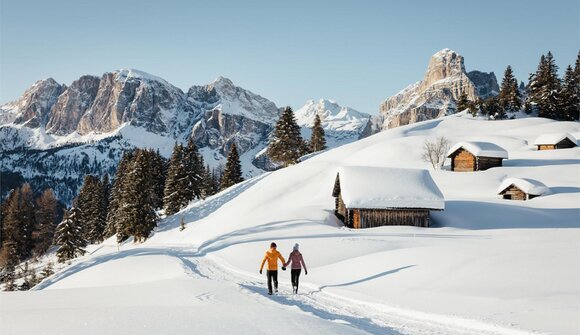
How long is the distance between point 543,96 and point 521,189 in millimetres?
53191

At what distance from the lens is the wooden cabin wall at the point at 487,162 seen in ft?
185

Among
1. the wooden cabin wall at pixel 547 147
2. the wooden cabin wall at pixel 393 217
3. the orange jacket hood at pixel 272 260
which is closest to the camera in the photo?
the orange jacket hood at pixel 272 260

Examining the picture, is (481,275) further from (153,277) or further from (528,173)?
(528,173)

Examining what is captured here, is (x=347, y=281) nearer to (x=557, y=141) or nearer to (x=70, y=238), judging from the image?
(x=70, y=238)

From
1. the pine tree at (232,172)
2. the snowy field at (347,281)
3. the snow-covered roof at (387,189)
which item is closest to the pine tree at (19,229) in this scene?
the snowy field at (347,281)

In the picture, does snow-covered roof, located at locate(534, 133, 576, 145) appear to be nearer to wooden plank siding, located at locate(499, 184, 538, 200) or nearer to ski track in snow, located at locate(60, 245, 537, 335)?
wooden plank siding, located at locate(499, 184, 538, 200)

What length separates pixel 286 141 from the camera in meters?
72.9

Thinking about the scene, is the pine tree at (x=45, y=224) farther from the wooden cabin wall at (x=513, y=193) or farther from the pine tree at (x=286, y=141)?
the wooden cabin wall at (x=513, y=193)

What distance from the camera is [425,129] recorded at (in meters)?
85.5

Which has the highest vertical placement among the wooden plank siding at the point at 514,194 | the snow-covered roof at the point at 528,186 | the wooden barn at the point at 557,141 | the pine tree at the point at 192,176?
the wooden barn at the point at 557,141

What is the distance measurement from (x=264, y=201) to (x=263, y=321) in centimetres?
4205

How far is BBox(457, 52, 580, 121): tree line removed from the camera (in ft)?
278

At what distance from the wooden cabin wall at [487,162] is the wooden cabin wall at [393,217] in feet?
83.5

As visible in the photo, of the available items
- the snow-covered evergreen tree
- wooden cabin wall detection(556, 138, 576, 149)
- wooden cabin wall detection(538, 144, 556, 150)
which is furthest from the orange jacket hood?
wooden cabin wall detection(556, 138, 576, 149)
